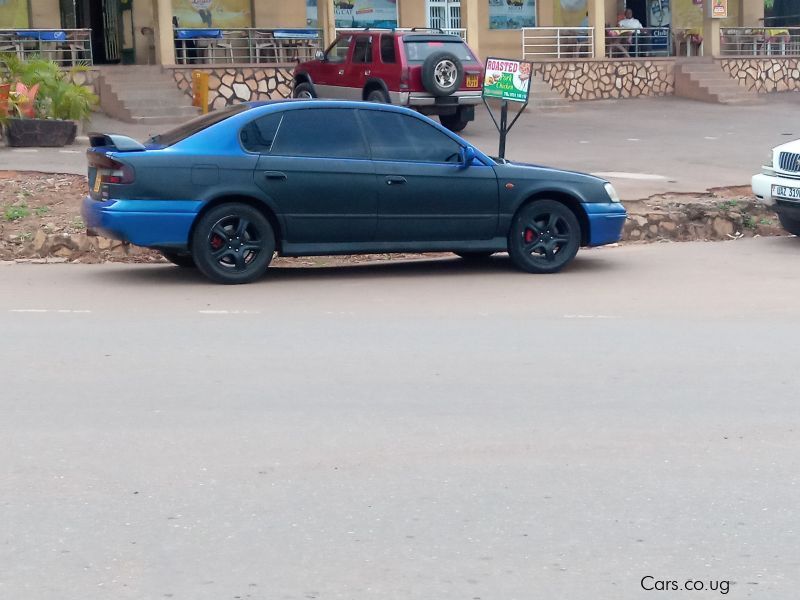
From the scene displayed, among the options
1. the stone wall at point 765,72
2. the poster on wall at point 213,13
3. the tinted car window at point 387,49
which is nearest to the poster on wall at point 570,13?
the stone wall at point 765,72

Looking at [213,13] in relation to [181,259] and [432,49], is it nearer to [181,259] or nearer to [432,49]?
[432,49]

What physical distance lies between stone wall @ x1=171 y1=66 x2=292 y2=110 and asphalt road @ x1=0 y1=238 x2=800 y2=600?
53.1 ft

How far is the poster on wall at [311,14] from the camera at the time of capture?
2971 centimetres

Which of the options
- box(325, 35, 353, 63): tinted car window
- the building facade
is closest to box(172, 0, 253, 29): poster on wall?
the building facade

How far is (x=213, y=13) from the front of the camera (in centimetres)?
2861

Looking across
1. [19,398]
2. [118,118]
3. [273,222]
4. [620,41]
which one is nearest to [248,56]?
[118,118]

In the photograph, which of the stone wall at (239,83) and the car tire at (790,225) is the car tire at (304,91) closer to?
the stone wall at (239,83)

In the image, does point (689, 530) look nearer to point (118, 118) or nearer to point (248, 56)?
point (118, 118)

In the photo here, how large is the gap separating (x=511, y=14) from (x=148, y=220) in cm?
2372

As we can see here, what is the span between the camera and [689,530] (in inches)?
194

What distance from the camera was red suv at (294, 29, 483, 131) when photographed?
22.3 m

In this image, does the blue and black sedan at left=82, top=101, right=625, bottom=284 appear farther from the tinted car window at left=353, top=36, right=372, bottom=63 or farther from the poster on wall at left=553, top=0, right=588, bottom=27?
the poster on wall at left=553, top=0, right=588, bottom=27

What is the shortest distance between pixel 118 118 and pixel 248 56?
438cm

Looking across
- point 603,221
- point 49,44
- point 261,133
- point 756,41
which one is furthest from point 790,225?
point 756,41
